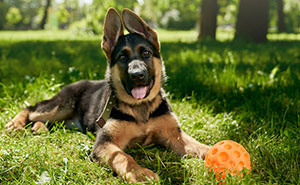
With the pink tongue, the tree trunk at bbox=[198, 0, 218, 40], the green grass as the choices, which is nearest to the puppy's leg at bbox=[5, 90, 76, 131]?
the green grass

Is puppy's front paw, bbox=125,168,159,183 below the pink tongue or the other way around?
below

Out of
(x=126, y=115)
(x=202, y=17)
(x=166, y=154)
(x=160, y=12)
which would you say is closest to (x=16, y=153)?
(x=126, y=115)

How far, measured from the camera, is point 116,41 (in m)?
3.75

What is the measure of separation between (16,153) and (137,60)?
5.12ft

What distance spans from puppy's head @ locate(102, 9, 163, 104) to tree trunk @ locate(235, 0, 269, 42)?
9212 millimetres

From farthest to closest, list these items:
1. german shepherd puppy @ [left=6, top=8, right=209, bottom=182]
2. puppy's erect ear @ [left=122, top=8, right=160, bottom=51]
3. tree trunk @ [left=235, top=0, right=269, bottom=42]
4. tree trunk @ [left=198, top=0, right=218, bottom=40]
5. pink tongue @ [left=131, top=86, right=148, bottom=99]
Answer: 1. tree trunk @ [left=198, top=0, right=218, bottom=40]
2. tree trunk @ [left=235, top=0, right=269, bottom=42]
3. puppy's erect ear @ [left=122, top=8, right=160, bottom=51]
4. pink tongue @ [left=131, top=86, right=148, bottom=99]
5. german shepherd puppy @ [left=6, top=8, right=209, bottom=182]

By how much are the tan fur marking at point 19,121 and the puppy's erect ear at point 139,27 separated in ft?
6.07

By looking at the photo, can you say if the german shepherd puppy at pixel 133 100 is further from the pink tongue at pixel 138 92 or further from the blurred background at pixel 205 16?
the blurred background at pixel 205 16

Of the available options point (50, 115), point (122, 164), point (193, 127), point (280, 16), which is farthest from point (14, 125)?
point (280, 16)

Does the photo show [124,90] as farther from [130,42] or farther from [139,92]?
[130,42]

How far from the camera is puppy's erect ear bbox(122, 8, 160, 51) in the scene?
3.70 metres

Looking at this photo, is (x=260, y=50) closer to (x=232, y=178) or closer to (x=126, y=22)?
(x=126, y=22)

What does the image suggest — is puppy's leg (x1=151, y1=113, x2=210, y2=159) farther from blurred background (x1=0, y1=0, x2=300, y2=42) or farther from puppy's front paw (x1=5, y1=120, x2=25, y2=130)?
blurred background (x1=0, y1=0, x2=300, y2=42)

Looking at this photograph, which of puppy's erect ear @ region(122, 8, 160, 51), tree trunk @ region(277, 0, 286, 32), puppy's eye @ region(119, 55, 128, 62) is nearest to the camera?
puppy's eye @ region(119, 55, 128, 62)
